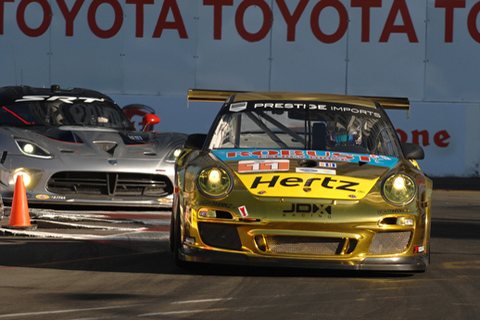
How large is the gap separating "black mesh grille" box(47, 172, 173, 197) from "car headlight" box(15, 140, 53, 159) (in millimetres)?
252

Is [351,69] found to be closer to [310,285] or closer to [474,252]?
[474,252]

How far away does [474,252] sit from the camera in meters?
8.27

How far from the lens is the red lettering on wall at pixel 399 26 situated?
18656 millimetres

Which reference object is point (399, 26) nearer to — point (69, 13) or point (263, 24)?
point (263, 24)

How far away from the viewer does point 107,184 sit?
985 centimetres

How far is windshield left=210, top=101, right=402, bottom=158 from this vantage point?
7492 millimetres

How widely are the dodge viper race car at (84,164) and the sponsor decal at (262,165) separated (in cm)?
316

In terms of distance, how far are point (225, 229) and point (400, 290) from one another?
3.79 feet

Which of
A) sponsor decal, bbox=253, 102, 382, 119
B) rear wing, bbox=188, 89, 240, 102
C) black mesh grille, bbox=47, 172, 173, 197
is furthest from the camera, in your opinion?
black mesh grille, bbox=47, 172, 173, 197

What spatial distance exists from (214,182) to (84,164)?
3467 mm

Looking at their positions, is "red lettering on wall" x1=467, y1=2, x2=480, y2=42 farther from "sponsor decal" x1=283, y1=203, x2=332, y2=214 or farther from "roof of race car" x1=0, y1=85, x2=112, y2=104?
"sponsor decal" x1=283, y1=203, x2=332, y2=214

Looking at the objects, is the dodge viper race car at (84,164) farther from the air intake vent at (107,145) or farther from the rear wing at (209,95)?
the rear wing at (209,95)

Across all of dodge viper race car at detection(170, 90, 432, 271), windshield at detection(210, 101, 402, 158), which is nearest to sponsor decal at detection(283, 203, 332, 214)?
dodge viper race car at detection(170, 90, 432, 271)

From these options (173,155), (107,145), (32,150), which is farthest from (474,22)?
(32,150)
